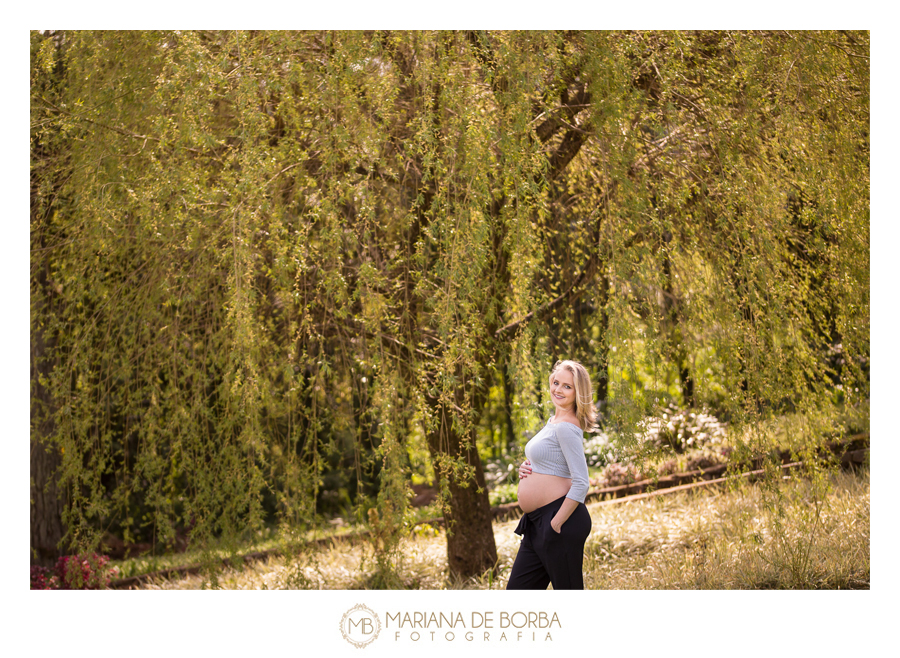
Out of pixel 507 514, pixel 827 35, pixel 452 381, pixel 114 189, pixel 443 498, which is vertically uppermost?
pixel 827 35

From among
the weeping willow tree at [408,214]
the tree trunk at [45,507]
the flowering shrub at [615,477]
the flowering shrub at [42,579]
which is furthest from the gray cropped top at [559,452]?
the tree trunk at [45,507]

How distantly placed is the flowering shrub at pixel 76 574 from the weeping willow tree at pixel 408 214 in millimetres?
253

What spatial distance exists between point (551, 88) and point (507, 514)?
341 cm

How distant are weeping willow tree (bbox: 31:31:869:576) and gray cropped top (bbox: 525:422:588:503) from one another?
0.68 ft
